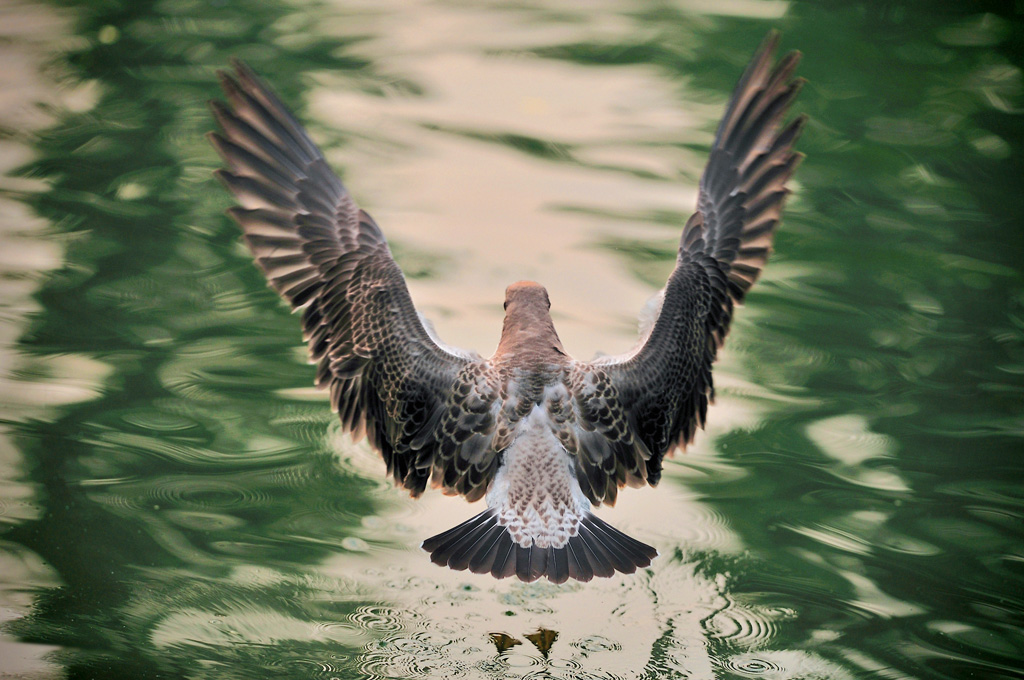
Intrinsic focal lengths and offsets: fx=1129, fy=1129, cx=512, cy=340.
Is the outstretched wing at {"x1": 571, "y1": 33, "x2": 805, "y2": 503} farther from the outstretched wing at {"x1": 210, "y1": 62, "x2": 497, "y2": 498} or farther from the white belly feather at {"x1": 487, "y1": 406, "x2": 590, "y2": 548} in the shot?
the outstretched wing at {"x1": 210, "y1": 62, "x2": 497, "y2": 498}

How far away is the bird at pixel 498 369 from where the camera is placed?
524cm

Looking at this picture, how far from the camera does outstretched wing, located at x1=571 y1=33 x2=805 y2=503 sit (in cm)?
543

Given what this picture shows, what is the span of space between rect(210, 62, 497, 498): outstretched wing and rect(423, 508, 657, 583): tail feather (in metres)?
0.32

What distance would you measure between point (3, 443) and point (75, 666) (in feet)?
4.84

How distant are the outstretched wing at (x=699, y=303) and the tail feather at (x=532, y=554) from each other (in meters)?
0.35

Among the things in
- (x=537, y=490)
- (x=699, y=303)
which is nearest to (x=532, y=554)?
(x=537, y=490)

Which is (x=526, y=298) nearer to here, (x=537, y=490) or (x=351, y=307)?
(x=351, y=307)

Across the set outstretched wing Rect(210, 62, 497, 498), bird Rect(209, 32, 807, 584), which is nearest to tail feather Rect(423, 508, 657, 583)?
bird Rect(209, 32, 807, 584)

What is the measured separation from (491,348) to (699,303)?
5.58 ft

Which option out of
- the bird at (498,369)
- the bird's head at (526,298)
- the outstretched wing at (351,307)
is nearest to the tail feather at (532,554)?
the bird at (498,369)

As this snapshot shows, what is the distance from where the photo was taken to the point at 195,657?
520 centimetres

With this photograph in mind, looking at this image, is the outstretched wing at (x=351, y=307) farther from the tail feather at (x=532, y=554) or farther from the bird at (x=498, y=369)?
the tail feather at (x=532, y=554)

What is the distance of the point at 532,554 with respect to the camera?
5.07 m

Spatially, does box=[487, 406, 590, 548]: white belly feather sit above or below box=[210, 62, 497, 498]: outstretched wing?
below
